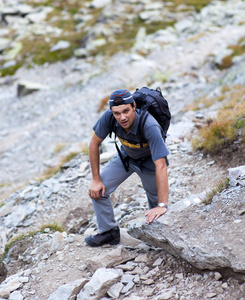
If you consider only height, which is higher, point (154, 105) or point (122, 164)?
point (154, 105)

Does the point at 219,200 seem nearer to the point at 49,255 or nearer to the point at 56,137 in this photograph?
the point at 49,255

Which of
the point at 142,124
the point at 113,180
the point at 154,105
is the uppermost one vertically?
the point at 154,105

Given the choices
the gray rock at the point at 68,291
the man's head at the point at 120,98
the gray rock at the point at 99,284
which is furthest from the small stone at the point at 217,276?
the man's head at the point at 120,98

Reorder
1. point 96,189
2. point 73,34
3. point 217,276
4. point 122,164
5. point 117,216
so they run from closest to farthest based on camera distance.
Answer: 1. point 217,276
2. point 96,189
3. point 122,164
4. point 117,216
5. point 73,34

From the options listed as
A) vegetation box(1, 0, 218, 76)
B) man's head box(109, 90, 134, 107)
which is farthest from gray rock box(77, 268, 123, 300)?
vegetation box(1, 0, 218, 76)

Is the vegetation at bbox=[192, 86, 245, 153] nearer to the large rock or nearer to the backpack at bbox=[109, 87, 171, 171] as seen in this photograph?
the large rock

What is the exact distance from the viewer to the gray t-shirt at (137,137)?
4.81 metres

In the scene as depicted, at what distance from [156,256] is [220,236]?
3.97 ft

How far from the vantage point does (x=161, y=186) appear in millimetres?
4898

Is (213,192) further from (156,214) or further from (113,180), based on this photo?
(113,180)

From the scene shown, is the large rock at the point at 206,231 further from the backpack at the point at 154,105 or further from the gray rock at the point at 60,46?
the gray rock at the point at 60,46

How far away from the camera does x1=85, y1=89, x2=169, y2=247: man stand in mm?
4855

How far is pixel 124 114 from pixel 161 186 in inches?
48.3

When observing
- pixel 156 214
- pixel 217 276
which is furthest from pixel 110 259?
pixel 217 276
